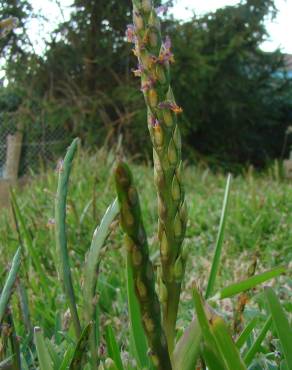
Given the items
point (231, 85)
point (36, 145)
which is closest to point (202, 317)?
point (36, 145)

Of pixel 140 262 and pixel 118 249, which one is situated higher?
pixel 140 262

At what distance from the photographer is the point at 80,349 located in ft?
1.90

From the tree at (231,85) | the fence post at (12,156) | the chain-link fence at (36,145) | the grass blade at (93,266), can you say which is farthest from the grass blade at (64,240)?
the tree at (231,85)

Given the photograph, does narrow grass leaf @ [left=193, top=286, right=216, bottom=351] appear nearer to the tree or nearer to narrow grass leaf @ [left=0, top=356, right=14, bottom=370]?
narrow grass leaf @ [left=0, top=356, right=14, bottom=370]

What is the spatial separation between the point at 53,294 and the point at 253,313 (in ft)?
1.93

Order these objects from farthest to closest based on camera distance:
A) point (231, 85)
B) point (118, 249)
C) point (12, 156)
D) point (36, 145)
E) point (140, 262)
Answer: point (231, 85) < point (36, 145) < point (12, 156) < point (118, 249) < point (140, 262)

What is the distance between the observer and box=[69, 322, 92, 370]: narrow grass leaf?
564 mm

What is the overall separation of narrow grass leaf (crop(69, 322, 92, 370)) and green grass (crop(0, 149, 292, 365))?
0.33 feet

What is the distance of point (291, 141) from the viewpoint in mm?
14711

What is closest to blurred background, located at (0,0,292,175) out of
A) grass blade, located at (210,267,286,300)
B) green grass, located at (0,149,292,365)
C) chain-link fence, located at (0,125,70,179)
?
chain-link fence, located at (0,125,70,179)

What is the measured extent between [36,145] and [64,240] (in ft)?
34.7

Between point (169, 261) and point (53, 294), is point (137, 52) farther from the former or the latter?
point (53, 294)

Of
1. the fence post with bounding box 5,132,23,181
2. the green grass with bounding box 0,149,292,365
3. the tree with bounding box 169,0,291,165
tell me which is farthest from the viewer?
the tree with bounding box 169,0,291,165

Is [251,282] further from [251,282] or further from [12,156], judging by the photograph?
[12,156]
